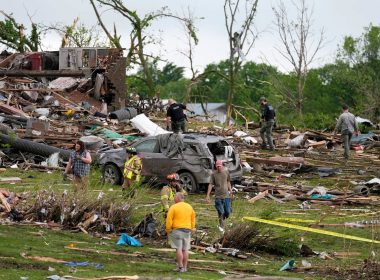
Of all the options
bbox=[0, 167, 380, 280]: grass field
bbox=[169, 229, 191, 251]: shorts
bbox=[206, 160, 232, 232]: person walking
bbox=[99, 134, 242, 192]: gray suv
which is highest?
bbox=[99, 134, 242, 192]: gray suv

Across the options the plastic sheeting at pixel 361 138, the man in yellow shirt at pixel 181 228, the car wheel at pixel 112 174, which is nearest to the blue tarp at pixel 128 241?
the man in yellow shirt at pixel 181 228

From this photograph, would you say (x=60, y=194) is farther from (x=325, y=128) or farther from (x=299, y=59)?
(x=299, y=59)

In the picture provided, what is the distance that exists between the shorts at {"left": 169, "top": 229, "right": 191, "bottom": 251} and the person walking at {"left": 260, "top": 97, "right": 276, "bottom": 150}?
784 inches

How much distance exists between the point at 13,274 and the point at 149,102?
3543 centimetres

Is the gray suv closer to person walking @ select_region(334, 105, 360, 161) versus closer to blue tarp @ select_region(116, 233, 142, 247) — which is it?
person walking @ select_region(334, 105, 360, 161)

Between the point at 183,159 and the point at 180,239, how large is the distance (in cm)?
1211

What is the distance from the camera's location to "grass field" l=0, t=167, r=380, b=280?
1597 centimetres

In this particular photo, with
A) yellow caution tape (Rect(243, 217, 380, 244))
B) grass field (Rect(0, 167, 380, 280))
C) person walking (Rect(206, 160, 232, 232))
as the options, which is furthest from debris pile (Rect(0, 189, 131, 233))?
yellow caution tape (Rect(243, 217, 380, 244))

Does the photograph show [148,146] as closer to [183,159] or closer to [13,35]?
[183,159]

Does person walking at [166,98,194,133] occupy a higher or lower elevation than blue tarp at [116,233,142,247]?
higher

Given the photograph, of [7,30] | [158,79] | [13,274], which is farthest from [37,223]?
[158,79]

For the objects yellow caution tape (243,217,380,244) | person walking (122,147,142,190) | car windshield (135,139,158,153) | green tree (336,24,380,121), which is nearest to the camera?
yellow caution tape (243,217,380,244)

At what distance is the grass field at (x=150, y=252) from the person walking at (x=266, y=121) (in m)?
12.0

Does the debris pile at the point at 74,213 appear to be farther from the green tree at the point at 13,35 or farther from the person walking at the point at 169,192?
the green tree at the point at 13,35
